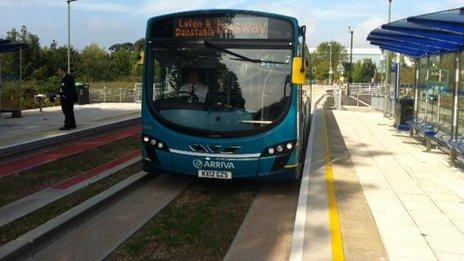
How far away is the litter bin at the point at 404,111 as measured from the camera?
16.9 m

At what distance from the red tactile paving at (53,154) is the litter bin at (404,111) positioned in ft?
28.4

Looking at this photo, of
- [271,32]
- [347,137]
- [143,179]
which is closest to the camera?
[271,32]

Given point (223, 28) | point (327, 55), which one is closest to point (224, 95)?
point (223, 28)

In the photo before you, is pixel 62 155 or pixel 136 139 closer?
pixel 62 155

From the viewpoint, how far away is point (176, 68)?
8484mm

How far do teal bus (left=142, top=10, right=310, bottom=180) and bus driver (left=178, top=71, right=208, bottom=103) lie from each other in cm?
2

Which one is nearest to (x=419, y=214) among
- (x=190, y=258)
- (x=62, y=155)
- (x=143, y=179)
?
(x=190, y=258)

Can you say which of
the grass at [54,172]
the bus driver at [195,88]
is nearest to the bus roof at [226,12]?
the bus driver at [195,88]

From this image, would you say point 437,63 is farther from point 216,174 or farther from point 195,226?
point 195,226

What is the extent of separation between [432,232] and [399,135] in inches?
430

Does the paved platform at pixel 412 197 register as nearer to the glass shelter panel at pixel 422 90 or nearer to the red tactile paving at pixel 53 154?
the glass shelter panel at pixel 422 90

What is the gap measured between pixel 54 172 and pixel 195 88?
344cm

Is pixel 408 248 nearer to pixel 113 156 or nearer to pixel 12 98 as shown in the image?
pixel 113 156

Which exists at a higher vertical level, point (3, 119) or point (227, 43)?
point (227, 43)
